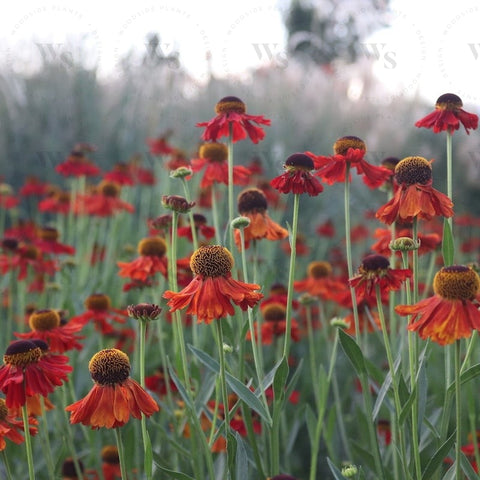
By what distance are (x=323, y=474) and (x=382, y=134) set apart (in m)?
3.48

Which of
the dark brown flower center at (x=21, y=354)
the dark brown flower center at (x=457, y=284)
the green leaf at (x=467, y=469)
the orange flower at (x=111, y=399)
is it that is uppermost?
the dark brown flower center at (x=457, y=284)

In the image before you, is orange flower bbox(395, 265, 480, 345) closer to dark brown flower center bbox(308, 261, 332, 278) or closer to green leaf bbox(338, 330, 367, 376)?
green leaf bbox(338, 330, 367, 376)

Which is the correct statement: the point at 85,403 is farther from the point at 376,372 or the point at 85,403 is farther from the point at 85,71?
the point at 85,71

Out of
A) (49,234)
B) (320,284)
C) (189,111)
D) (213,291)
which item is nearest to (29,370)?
(213,291)

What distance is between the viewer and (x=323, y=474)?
2398 mm

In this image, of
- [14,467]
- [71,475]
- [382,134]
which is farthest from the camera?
[382,134]

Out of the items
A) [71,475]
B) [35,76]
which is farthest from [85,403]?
[35,76]

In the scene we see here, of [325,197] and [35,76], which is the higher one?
[35,76]

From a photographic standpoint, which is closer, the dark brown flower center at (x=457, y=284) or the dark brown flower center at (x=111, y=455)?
the dark brown flower center at (x=457, y=284)

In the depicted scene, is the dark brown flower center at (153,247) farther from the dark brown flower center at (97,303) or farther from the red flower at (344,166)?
the red flower at (344,166)

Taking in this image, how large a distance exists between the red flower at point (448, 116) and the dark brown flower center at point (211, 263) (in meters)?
0.58

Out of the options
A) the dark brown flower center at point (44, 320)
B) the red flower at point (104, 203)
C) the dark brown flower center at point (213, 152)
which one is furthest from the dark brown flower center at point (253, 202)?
the red flower at point (104, 203)

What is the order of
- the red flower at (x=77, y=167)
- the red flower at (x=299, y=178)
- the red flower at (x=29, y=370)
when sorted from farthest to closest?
the red flower at (x=77, y=167) → the red flower at (x=299, y=178) → the red flower at (x=29, y=370)

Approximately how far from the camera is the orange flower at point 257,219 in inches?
67.1
